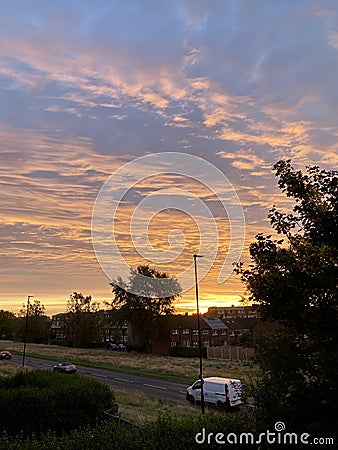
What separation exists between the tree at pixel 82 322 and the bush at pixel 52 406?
7859 centimetres

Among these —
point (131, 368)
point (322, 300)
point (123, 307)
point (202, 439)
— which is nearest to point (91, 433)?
point (202, 439)

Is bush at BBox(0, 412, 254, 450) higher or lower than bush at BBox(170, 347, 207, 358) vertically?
higher

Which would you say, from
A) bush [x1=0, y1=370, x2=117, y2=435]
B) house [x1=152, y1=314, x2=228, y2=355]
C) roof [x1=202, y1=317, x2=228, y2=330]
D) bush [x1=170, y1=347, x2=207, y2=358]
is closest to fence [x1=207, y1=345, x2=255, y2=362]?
bush [x1=170, y1=347, x2=207, y2=358]

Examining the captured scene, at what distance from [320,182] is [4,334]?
157m

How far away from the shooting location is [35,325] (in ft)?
365

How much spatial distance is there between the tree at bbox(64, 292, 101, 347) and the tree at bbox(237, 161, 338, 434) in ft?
300

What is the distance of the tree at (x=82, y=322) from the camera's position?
94.9 meters

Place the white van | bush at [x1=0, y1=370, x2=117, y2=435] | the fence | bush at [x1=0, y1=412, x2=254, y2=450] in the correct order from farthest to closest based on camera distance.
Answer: the fence, the white van, bush at [x1=0, y1=370, x2=117, y2=435], bush at [x1=0, y1=412, x2=254, y2=450]

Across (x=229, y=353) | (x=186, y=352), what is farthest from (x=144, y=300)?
(x=229, y=353)

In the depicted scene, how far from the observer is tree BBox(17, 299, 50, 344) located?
110m

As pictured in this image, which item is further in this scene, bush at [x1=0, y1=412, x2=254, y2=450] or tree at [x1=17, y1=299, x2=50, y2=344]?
tree at [x1=17, y1=299, x2=50, y2=344]

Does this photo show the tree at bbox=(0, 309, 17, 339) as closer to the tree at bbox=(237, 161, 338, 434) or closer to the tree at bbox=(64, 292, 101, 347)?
the tree at bbox=(64, 292, 101, 347)

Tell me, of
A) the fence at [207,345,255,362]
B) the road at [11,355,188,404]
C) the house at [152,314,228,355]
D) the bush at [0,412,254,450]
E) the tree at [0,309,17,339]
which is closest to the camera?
the bush at [0,412,254,450]

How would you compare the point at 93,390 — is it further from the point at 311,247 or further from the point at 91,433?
the point at 311,247
